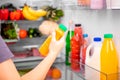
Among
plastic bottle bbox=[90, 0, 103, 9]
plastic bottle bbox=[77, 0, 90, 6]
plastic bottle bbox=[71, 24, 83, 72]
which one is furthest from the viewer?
plastic bottle bbox=[71, 24, 83, 72]

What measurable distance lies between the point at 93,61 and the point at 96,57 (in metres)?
0.04

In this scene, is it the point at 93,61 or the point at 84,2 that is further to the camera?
the point at 84,2

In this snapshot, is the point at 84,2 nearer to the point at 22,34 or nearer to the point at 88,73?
the point at 88,73

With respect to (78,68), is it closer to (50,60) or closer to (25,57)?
(50,60)

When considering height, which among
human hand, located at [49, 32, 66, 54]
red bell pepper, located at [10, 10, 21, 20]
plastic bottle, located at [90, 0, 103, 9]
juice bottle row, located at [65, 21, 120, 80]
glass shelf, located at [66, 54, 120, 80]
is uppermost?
plastic bottle, located at [90, 0, 103, 9]

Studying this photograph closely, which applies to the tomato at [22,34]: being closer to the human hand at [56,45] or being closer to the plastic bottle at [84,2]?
the plastic bottle at [84,2]

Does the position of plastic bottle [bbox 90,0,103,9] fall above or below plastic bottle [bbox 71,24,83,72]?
above

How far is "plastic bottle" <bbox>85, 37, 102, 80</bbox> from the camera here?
1.17 meters

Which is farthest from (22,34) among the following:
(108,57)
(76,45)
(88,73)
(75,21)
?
(108,57)

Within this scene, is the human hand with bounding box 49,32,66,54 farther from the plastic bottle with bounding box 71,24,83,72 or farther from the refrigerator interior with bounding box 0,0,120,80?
the plastic bottle with bounding box 71,24,83,72

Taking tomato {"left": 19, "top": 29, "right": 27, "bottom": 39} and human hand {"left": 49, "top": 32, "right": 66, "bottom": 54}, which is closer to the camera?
human hand {"left": 49, "top": 32, "right": 66, "bottom": 54}

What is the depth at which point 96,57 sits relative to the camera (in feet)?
3.85

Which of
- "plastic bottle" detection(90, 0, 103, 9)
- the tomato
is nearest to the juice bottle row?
"plastic bottle" detection(90, 0, 103, 9)

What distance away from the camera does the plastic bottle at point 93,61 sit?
45.9 inches
